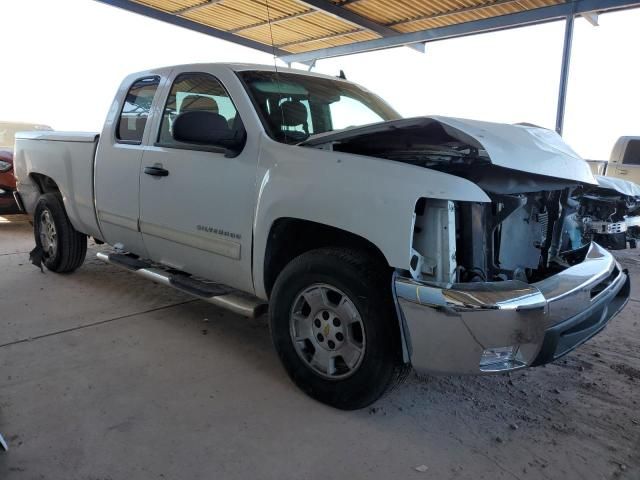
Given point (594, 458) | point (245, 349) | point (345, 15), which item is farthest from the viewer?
point (345, 15)

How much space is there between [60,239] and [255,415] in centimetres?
340

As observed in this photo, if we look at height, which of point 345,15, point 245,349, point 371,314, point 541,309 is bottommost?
point 245,349

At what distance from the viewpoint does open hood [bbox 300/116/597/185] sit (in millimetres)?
2289

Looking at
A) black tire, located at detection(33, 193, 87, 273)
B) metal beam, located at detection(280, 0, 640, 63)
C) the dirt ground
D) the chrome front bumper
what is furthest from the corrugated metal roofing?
the chrome front bumper

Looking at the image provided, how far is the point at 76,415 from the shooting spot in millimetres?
2572

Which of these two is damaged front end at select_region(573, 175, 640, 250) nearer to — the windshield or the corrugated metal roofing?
the windshield

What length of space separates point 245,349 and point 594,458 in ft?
7.25

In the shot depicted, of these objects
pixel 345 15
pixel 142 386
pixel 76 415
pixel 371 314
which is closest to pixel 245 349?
pixel 142 386

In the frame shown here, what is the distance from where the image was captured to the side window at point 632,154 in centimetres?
893

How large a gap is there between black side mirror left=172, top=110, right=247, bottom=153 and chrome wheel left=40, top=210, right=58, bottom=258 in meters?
2.88

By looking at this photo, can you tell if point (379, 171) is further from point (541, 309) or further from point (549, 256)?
point (549, 256)

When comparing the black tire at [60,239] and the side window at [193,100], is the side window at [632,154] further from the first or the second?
the black tire at [60,239]

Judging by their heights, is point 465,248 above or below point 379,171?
below

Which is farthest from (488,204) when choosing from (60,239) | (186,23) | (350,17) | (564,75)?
(186,23)
